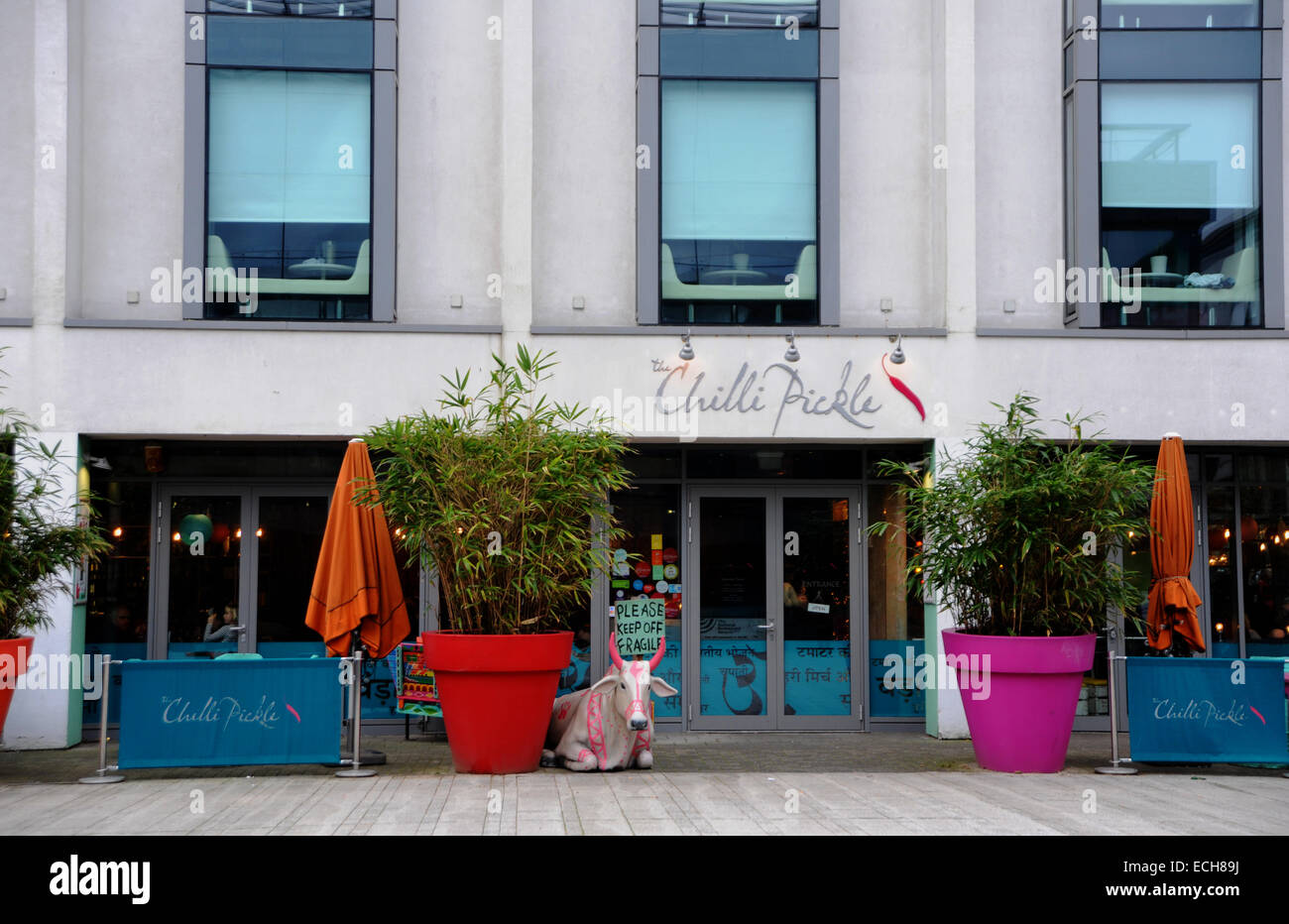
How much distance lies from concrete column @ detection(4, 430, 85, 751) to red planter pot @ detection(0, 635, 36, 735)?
203cm

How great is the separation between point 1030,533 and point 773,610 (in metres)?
3.48

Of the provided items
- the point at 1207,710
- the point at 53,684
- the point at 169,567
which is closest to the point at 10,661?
the point at 53,684

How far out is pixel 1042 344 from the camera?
1127cm

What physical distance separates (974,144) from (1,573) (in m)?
9.19

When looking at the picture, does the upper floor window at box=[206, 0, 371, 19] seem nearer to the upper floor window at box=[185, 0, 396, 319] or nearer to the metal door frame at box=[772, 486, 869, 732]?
the upper floor window at box=[185, 0, 396, 319]

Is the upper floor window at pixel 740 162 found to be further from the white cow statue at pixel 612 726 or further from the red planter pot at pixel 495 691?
the red planter pot at pixel 495 691

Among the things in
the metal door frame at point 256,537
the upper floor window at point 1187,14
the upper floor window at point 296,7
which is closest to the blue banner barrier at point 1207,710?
the upper floor window at point 1187,14

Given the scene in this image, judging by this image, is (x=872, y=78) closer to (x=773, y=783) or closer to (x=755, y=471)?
(x=755, y=471)

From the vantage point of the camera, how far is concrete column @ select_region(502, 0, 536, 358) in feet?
36.3

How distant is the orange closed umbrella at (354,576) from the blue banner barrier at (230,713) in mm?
569

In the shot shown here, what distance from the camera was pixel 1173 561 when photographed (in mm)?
9555

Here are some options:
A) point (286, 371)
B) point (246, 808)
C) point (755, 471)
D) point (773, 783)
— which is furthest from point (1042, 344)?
point (246, 808)

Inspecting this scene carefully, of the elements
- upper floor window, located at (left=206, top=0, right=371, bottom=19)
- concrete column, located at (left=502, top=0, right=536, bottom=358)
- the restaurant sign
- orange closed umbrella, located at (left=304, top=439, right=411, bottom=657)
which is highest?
upper floor window, located at (left=206, top=0, right=371, bottom=19)

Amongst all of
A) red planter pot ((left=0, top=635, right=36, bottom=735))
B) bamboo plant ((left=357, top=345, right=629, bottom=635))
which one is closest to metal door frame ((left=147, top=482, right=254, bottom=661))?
red planter pot ((left=0, top=635, right=36, bottom=735))
